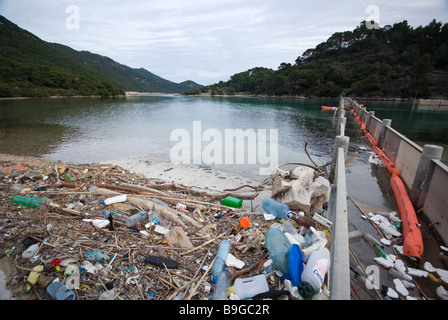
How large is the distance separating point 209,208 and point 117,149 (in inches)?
386

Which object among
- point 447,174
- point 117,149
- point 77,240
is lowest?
point 117,149

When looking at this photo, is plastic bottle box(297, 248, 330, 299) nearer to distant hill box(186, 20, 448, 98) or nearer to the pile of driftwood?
the pile of driftwood

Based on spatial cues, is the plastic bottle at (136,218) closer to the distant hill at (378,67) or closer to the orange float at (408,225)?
the orange float at (408,225)

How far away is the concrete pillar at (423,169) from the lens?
5.39 m

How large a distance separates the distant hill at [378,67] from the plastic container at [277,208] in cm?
8372

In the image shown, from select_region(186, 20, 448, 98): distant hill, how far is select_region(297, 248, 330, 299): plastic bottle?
8543 cm

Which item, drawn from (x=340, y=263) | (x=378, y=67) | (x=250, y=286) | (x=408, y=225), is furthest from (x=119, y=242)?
(x=378, y=67)

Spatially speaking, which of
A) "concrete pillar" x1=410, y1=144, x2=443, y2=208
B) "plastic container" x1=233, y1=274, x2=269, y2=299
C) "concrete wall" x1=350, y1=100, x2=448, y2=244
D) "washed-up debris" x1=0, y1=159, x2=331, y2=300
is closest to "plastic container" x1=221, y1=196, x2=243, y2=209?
"washed-up debris" x1=0, y1=159, x2=331, y2=300

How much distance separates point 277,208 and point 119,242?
3.32 m

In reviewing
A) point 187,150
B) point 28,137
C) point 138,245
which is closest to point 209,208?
point 138,245

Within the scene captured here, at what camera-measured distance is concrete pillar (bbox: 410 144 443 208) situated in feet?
17.7

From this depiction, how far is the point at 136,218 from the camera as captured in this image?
4.06 m
